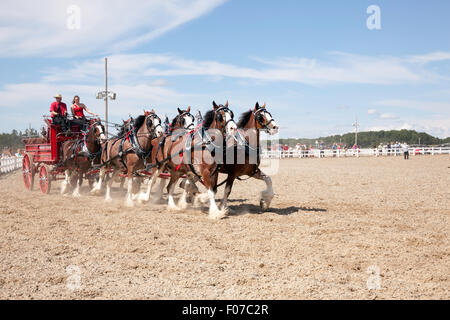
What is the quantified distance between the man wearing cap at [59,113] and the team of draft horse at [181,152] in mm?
660

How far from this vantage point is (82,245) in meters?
5.98

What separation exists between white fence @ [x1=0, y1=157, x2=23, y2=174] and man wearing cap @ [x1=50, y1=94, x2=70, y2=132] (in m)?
12.9

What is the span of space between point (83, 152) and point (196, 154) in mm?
4900

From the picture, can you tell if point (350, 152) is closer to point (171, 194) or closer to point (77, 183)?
point (77, 183)

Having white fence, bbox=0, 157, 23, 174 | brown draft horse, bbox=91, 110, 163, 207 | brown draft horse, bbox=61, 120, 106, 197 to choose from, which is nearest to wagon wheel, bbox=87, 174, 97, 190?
brown draft horse, bbox=61, 120, 106, 197

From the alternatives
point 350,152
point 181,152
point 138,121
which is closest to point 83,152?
point 138,121

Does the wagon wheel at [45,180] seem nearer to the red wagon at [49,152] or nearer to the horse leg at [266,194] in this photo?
the red wagon at [49,152]

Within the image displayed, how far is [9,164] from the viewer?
85.0 feet

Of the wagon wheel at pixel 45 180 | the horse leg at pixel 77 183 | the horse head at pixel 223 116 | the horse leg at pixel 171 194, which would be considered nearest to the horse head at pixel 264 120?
the horse head at pixel 223 116

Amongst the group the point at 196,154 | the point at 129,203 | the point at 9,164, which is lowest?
the point at 129,203

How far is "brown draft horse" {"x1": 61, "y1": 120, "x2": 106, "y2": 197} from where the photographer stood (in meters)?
11.8

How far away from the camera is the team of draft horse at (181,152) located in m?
8.27

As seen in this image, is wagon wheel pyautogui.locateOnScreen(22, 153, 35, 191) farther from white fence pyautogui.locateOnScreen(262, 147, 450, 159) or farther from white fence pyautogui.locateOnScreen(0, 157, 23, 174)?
white fence pyautogui.locateOnScreen(262, 147, 450, 159)

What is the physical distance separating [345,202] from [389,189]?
11.5 ft
